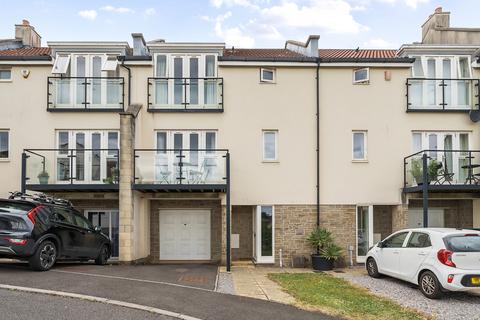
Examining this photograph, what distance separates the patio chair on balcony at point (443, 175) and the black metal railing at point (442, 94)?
88.6 inches

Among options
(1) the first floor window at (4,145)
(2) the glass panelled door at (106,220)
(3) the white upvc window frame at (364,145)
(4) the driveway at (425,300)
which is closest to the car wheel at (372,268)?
(4) the driveway at (425,300)

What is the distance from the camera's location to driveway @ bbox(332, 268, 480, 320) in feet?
27.3

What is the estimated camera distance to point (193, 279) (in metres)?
11.2

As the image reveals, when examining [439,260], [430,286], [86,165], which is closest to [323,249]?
[430,286]

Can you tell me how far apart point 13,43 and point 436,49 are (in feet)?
55.4

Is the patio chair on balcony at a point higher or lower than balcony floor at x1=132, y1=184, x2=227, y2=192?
higher

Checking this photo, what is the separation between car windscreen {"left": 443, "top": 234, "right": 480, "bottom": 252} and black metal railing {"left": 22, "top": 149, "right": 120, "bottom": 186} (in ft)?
32.2

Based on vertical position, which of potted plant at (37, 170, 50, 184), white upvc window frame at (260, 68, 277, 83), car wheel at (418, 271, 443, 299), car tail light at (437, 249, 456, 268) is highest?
white upvc window frame at (260, 68, 277, 83)

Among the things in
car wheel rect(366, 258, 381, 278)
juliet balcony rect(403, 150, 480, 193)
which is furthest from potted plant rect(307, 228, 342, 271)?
juliet balcony rect(403, 150, 480, 193)

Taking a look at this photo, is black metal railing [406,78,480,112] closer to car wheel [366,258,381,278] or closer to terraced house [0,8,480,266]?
terraced house [0,8,480,266]

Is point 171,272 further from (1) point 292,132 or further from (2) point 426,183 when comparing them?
(2) point 426,183

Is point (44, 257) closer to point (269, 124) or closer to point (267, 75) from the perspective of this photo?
point (269, 124)

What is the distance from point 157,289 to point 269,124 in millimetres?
8307

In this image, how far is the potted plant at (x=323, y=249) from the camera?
14.7 meters
